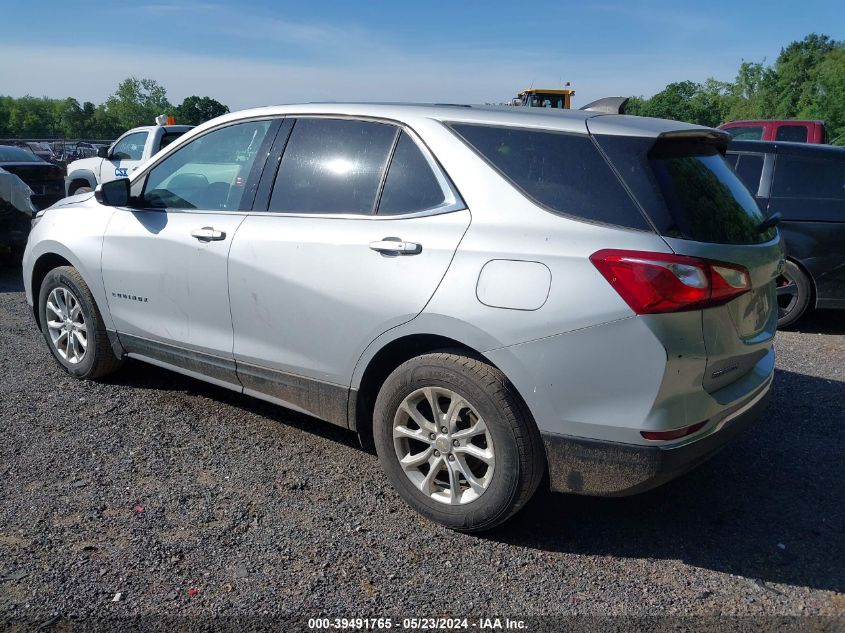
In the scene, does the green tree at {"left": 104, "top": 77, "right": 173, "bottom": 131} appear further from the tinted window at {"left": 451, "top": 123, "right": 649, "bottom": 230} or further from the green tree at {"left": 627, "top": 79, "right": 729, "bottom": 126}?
the tinted window at {"left": 451, "top": 123, "right": 649, "bottom": 230}

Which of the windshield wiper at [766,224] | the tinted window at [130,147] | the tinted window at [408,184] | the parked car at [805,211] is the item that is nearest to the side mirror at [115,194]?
the tinted window at [408,184]

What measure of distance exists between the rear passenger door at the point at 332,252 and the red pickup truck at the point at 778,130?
11.8m

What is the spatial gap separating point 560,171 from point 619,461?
1173 mm

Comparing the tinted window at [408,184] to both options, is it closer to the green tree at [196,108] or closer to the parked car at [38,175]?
the parked car at [38,175]

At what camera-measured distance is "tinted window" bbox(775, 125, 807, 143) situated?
14.0 meters

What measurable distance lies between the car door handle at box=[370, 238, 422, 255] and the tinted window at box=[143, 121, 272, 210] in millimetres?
1067

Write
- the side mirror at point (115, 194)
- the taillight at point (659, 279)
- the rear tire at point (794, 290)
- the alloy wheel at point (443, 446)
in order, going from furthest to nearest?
1. the rear tire at point (794, 290)
2. the side mirror at point (115, 194)
3. the alloy wheel at point (443, 446)
4. the taillight at point (659, 279)

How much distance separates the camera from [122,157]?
13.5 metres

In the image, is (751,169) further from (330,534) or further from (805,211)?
(330,534)

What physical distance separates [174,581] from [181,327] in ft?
5.58

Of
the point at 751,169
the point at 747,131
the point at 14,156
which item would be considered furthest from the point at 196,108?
the point at 751,169

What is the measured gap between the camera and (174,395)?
4.88 metres

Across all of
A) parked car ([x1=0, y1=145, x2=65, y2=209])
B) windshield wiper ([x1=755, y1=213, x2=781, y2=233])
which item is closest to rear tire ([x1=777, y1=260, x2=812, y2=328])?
windshield wiper ([x1=755, y1=213, x2=781, y2=233])

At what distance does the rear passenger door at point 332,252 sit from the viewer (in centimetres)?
325
